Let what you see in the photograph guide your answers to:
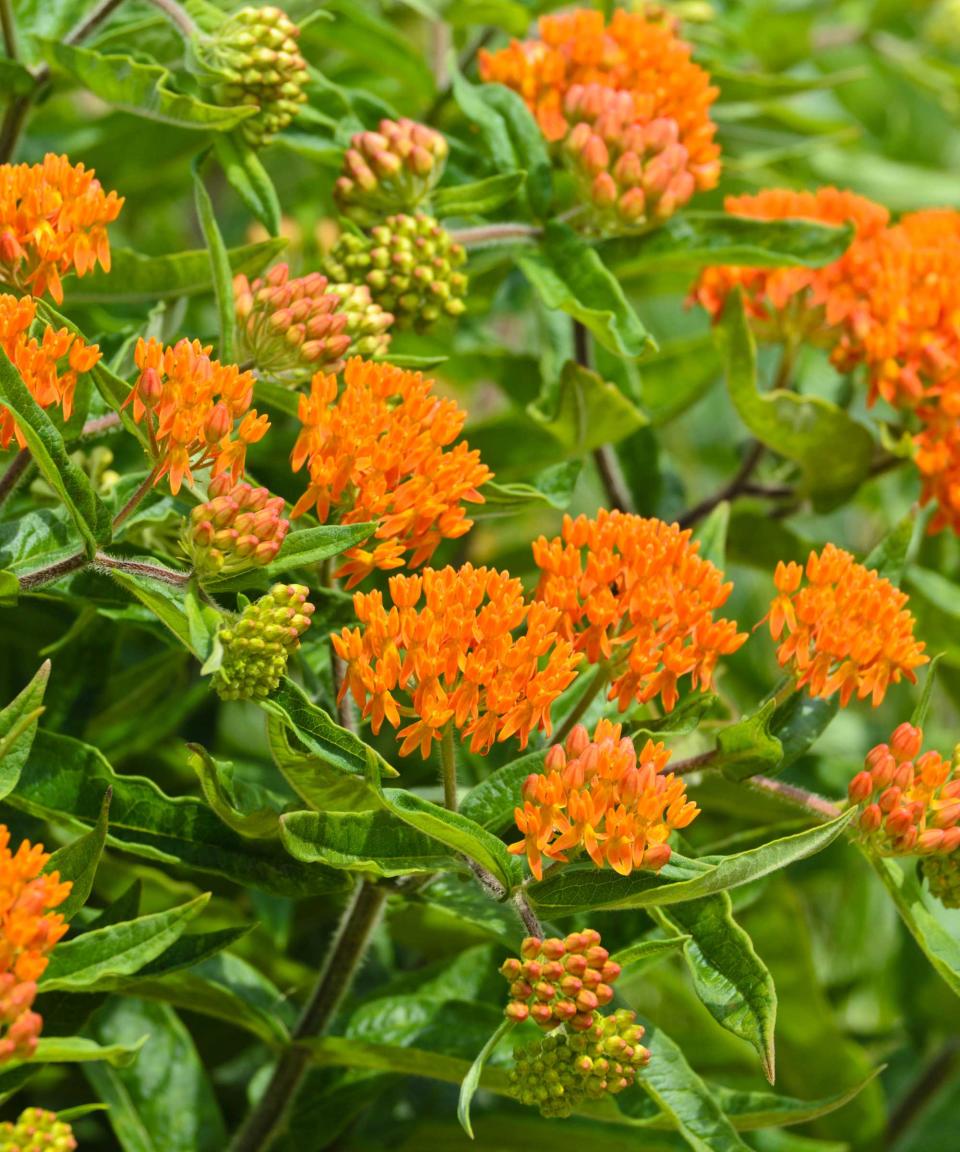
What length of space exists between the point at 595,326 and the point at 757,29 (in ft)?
6.16

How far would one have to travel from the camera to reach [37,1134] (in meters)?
1.43

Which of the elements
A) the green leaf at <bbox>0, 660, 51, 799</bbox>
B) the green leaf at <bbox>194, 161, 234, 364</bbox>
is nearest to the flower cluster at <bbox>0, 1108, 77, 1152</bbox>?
the green leaf at <bbox>0, 660, 51, 799</bbox>

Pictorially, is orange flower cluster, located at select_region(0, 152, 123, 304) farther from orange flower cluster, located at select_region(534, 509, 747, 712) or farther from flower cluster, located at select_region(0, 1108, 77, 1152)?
flower cluster, located at select_region(0, 1108, 77, 1152)

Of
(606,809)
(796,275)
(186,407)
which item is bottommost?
(606,809)

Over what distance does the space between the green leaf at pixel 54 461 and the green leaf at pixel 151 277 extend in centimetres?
59

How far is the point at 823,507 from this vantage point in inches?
108

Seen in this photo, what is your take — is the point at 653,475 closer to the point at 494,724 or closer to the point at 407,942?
the point at 407,942

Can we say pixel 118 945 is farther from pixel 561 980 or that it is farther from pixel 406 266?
pixel 406 266

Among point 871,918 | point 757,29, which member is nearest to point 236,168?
point 757,29

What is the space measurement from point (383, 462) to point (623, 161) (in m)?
0.85

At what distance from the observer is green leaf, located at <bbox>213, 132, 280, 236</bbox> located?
88.3 inches

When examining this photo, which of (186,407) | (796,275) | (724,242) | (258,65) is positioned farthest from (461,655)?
(796,275)

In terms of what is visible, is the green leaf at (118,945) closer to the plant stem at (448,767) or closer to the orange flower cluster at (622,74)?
the plant stem at (448,767)

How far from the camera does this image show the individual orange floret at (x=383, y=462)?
1791 millimetres
